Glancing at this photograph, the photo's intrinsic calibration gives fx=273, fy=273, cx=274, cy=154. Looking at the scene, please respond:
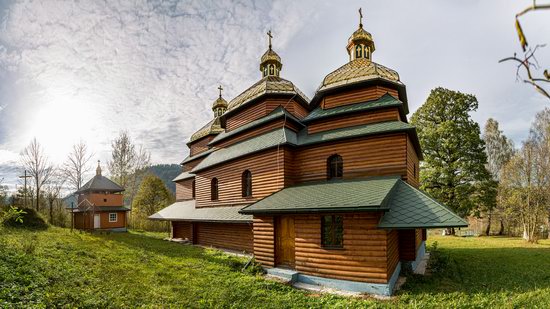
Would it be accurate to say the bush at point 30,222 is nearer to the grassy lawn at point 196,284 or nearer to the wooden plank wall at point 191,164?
the grassy lawn at point 196,284

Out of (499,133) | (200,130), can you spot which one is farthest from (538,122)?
(200,130)

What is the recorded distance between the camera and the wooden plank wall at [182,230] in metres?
19.2

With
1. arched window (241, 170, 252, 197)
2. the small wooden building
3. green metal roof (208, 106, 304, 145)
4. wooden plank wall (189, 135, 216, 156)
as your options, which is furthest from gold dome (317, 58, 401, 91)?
the small wooden building

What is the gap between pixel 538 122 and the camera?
2400cm

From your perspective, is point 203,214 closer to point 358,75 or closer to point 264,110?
point 264,110

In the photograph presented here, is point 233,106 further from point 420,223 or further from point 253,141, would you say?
point 420,223

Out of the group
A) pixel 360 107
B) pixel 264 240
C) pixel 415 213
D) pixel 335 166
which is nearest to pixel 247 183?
pixel 264 240

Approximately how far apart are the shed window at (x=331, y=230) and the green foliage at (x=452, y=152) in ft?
53.0

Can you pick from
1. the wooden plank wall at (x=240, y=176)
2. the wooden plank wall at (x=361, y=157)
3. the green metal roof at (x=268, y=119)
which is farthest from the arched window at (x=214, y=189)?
the wooden plank wall at (x=361, y=157)

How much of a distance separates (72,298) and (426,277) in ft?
34.9

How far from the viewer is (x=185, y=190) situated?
2280 centimetres

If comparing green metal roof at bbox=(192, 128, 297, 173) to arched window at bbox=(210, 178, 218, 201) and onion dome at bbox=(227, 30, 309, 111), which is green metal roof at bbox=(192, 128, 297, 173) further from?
onion dome at bbox=(227, 30, 309, 111)

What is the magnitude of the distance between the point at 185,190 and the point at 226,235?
9290 mm

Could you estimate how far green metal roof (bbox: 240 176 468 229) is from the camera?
801 centimetres
